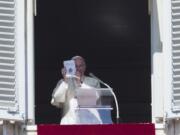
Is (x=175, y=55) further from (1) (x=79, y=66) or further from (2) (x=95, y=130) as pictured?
(1) (x=79, y=66)

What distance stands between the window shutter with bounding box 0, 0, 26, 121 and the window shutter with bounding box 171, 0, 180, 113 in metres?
1.07

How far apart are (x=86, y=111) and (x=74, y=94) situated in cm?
26

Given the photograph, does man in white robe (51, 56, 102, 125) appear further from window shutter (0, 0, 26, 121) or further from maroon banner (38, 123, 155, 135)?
window shutter (0, 0, 26, 121)

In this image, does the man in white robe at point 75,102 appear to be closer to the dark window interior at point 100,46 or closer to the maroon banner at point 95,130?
the maroon banner at point 95,130

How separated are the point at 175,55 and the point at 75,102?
35.8 inches

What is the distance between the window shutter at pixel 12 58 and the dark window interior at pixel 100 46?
9.69 feet

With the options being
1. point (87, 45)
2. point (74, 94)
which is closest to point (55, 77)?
point (87, 45)

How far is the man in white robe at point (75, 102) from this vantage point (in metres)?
9.70

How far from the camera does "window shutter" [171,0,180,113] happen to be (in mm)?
9336

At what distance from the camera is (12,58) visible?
944 cm

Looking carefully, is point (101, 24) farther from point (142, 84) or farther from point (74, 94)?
point (74, 94)

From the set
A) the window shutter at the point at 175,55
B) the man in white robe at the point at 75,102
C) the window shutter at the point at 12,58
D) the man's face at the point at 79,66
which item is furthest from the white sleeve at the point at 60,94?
the window shutter at the point at 175,55

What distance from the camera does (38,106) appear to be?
12625 mm

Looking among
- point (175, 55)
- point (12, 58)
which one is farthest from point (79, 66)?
point (175, 55)
